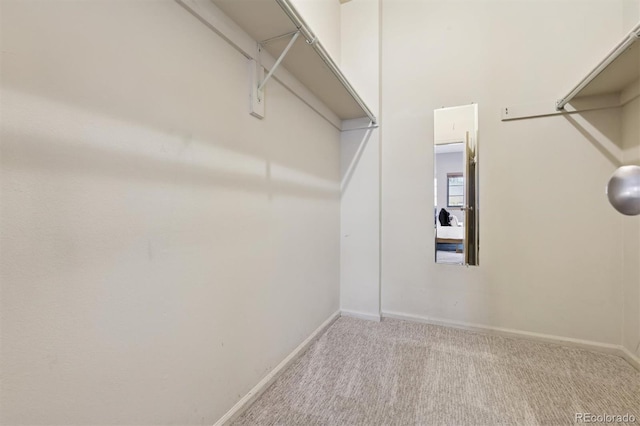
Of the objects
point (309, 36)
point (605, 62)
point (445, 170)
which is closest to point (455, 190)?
point (445, 170)

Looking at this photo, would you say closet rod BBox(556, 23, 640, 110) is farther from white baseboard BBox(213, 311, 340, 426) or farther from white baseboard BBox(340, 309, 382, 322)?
white baseboard BBox(213, 311, 340, 426)

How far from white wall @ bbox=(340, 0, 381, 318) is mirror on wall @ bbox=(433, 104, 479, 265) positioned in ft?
1.90

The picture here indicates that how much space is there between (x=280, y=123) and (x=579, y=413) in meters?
2.45

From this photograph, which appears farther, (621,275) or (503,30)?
(503,30)

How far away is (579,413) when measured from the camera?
1.50m

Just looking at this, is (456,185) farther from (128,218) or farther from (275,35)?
(128,218)

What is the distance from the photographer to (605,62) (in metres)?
1.59

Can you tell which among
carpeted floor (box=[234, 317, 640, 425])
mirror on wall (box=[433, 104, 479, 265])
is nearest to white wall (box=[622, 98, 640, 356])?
carpeted floor (box=[234, 317, 640, 425])

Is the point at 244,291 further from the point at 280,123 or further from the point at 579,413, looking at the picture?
the point at 579,413

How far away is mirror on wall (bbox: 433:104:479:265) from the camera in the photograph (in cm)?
249

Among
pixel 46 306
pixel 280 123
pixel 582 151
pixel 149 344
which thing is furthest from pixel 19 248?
pixel 582 151

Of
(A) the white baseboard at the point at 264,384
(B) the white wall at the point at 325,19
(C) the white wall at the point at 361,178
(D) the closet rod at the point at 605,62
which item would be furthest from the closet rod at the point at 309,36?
(A) the white baseboard at the point at 264,384

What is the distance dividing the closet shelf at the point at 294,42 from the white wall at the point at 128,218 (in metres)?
0.17

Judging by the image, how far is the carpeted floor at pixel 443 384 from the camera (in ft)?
4.85
